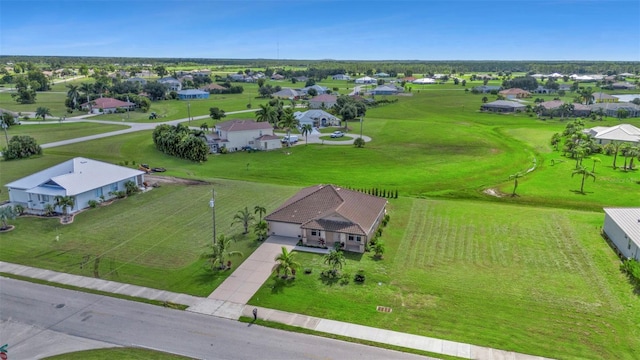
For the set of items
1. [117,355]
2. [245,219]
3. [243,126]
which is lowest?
[117,355]

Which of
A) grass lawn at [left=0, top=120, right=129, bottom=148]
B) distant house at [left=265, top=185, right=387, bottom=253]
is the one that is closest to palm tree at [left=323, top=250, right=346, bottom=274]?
distant house at [left=265, top=185, right=387, bottom=253]

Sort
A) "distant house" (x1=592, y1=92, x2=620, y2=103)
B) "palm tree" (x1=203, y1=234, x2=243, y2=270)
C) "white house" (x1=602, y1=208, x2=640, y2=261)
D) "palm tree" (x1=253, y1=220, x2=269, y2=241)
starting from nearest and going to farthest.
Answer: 1. "palm tree" (x1=203, y1=234, x2=243, y2=270)
2. "white house" (x1=602, y1=208, x2=640, y2=261)
3. "palm tree" (x1=253, y1=220, x2=269, y2=241)
4. "distant house" (x1=592, y1=92, x2=620, y2=103)

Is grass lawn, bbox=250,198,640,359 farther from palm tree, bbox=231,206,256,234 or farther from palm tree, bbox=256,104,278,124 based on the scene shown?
palm tree, bbox=256,104,278,124

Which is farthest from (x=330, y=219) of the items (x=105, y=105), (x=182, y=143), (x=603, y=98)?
(x=603, y=98)

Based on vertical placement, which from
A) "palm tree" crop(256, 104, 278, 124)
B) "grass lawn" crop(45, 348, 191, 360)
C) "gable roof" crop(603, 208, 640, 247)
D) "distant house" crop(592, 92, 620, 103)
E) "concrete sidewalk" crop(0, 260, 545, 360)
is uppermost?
"distant house" crop(592, 92, 620, 103)

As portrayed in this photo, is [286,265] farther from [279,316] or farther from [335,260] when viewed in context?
[279,316]

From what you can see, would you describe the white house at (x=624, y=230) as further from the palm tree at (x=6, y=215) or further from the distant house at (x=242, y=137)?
the distant house at (x=242, y=137)

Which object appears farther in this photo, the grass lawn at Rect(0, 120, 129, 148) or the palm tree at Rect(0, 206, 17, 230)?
the grass lawn at Rect(0, 120, 129, 148)

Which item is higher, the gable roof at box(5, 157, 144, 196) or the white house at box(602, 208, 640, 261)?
the gable roof at box(5, 157, 144, 196)
